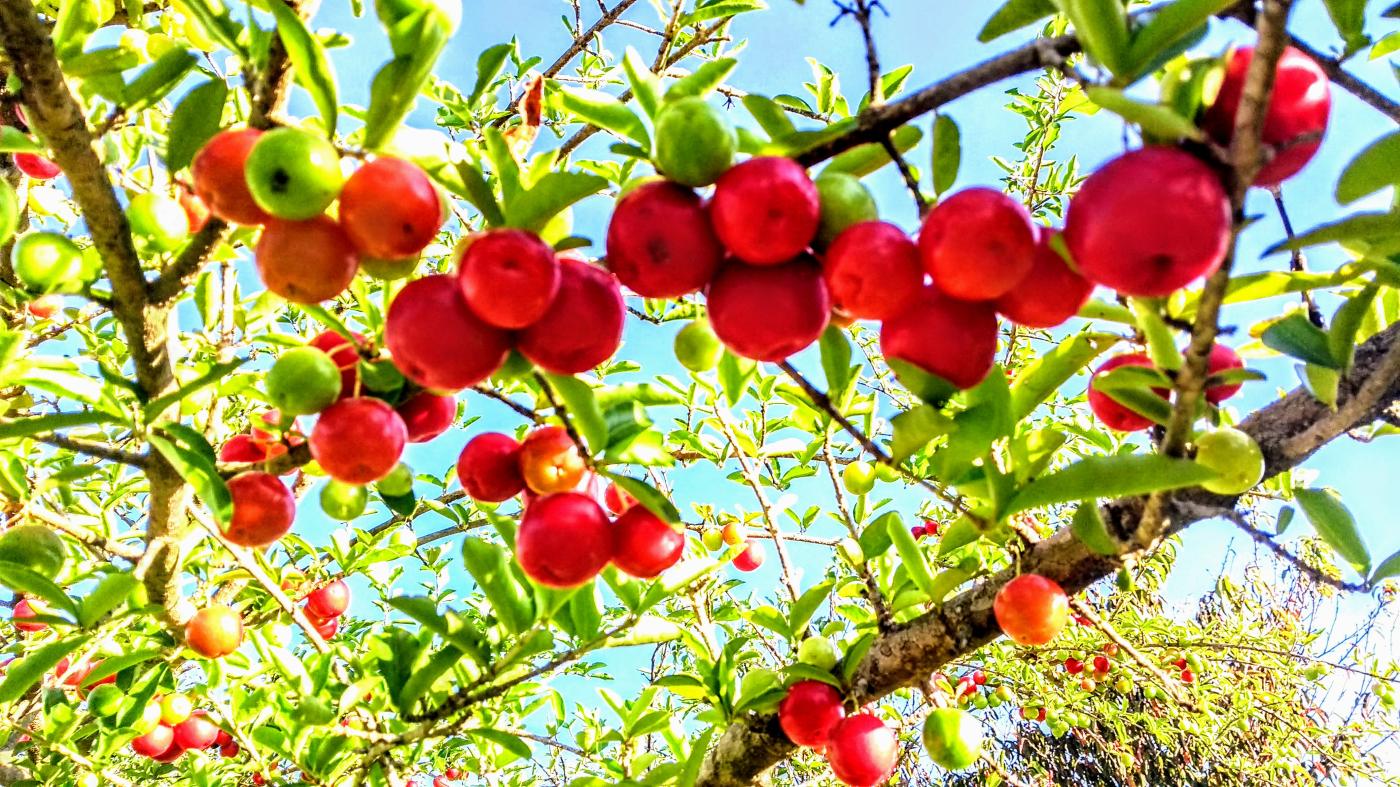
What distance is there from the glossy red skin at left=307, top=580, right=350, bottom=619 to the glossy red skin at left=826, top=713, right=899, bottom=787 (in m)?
1.82

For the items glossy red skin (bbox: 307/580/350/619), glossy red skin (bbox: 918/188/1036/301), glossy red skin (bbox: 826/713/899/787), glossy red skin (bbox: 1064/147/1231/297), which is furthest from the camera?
glossy red skin (bbox: 307/580/350/619)

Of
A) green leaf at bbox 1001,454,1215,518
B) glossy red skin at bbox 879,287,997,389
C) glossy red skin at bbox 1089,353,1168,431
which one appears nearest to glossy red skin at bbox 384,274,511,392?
glossy red skin at bbox 879,287,997,389

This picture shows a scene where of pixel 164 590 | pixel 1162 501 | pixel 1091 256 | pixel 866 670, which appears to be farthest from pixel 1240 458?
pixel 164 590

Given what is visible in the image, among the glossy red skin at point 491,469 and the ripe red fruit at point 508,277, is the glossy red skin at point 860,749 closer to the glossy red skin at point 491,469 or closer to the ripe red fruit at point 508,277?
the glossy red skin at point 491,469

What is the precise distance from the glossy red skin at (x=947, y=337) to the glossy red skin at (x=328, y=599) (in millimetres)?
2452

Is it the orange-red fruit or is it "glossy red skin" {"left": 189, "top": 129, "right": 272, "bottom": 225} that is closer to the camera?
"glossy red skin" {"left": 189, "top": 129, "right": 272, "bottom": 225}

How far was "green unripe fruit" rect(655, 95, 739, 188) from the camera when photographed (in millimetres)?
1036

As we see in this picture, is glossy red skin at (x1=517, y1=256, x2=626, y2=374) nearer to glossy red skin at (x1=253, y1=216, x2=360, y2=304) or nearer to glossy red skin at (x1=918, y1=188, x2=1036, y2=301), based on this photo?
A: glossy red skin at (x1=253, y1=216, x2=360, y2=304)

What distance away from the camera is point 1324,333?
3.91ft

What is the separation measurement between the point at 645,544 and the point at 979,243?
738 mm

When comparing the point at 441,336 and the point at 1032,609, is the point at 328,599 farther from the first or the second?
the point at 1032,609

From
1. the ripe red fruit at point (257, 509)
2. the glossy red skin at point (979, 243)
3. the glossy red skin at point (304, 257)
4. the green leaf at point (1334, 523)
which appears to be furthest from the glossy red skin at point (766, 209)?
the green leaf at point (1334, 523)

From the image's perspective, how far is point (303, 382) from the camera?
50.2 inches

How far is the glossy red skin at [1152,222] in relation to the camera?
0.79 metres
